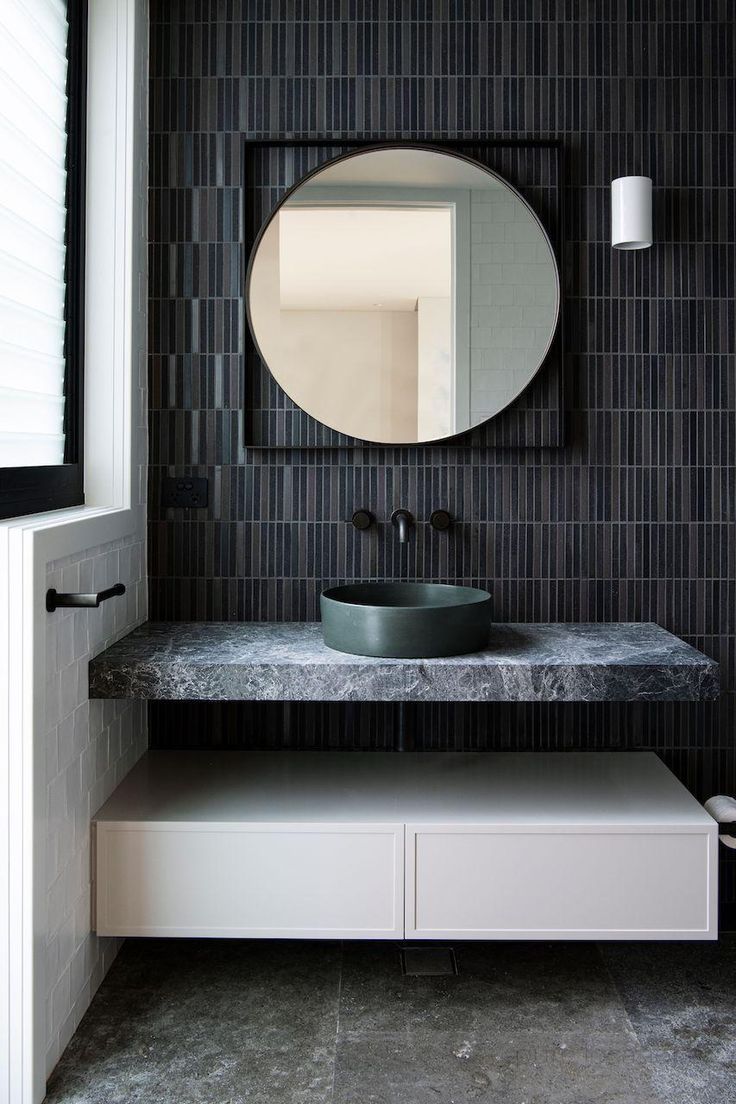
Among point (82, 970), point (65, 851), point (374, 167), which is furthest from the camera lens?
point (374, 167)

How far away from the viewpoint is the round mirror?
100 inches

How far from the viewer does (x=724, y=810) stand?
2.39 m

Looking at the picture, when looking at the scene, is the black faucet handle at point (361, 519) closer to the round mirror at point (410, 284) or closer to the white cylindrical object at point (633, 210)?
the round mirror at point (410, 284)

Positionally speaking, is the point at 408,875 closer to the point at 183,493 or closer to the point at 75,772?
the point at 75,772

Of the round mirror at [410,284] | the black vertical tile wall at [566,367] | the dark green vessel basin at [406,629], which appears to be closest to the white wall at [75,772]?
the black vertical tile wall at [566,367]

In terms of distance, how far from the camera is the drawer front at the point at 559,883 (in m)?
2.12

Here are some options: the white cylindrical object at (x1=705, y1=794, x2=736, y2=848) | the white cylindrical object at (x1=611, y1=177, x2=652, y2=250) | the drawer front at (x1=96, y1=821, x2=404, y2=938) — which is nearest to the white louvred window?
the drawer front at (x1=96, y1=821, x2=404, y2=938)

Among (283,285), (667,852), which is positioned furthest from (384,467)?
(667,852)

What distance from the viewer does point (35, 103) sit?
7.00 feet

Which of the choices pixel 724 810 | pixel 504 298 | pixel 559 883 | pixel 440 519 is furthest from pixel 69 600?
pixel 724 810

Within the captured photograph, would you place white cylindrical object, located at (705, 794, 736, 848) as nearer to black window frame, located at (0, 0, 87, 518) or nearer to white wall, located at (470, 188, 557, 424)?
white wall, located at (470, 188, 557, 424)

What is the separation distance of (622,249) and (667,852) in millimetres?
1497

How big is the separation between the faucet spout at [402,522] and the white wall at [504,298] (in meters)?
0.30

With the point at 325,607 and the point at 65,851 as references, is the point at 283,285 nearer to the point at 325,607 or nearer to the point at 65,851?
the point at 325,607
